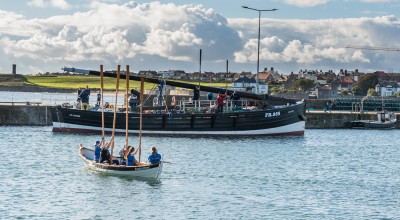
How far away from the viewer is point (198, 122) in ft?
254

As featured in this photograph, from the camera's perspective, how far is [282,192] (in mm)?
45812

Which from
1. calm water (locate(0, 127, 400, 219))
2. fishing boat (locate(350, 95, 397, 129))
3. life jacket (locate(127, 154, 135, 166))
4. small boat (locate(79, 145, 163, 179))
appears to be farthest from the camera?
fishing boat (locate(350, 95, 397, 129))

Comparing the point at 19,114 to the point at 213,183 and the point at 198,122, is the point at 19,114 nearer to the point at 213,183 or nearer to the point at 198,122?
the point at 198,122

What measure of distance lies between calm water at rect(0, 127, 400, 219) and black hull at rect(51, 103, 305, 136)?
2775 mm

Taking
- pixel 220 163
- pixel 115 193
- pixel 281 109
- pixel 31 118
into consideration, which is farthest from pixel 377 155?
pixel 31 118

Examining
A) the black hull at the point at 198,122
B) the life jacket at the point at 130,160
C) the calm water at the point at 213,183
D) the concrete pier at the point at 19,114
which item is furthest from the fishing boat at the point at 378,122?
the life jacket at the point at 130,160

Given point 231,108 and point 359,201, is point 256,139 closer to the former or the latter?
point 231,108

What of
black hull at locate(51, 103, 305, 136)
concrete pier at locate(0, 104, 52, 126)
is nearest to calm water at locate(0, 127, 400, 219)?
black hull at locate(51, 103, 305, 136)

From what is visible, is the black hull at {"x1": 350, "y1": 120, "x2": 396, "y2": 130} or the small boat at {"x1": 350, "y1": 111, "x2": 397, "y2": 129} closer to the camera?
the black hull at {"x1": 350, "y1": 120, "x2": 396, "y2": 130}

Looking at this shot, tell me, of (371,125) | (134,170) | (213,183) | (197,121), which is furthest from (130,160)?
(371,125)

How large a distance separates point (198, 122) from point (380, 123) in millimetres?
33359

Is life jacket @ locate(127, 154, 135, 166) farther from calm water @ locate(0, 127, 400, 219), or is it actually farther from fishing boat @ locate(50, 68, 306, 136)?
fishing boat @ locate(50, 68, 306, 136)

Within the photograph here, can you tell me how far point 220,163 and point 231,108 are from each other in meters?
Answer: 20.1

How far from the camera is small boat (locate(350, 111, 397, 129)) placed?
101 m
